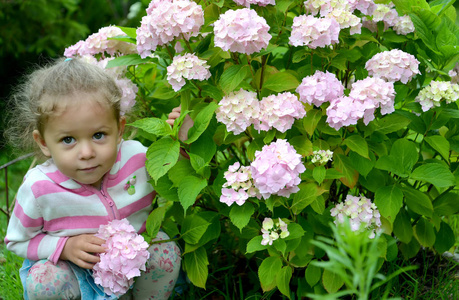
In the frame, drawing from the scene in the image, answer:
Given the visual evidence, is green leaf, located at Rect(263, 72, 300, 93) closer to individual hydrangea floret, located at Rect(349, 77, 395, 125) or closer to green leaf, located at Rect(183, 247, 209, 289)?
individual hydrangea floret, located at Rect(349, 77, 395, 125)

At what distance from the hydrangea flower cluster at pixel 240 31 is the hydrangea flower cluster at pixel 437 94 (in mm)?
637

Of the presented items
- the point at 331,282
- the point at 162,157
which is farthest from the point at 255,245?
the point at 162,157

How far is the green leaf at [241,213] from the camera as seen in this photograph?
1.79 metres

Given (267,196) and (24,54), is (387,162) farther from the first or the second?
(24,54)

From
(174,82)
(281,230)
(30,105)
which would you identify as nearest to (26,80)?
(30,105)

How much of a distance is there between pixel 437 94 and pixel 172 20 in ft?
3.22

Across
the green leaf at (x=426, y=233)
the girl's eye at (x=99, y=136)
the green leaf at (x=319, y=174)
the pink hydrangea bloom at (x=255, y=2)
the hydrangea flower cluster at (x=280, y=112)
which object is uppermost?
the pink hydrangea bloom at (x=255, y=2)

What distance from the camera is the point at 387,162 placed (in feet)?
6.38

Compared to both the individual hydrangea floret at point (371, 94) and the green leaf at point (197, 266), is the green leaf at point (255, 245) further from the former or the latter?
the individual hydrangea floret at point (371, 94)

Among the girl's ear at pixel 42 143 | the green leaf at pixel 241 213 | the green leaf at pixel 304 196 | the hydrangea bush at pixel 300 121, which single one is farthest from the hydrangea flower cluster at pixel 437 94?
the girl's ear at pixel 42 143

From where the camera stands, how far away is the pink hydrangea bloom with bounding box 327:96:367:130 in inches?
67.7

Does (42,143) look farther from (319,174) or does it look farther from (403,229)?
(403,229)

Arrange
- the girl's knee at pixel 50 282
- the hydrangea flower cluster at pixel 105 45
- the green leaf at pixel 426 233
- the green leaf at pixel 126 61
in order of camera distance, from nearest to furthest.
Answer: the girl's knee at pixel 50 282 → the green leaf at pixel 126 61 → the green leaf at pixel 426 233 → the hydrangea flower cluster at pixel 105 45

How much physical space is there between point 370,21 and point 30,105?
144 cm
